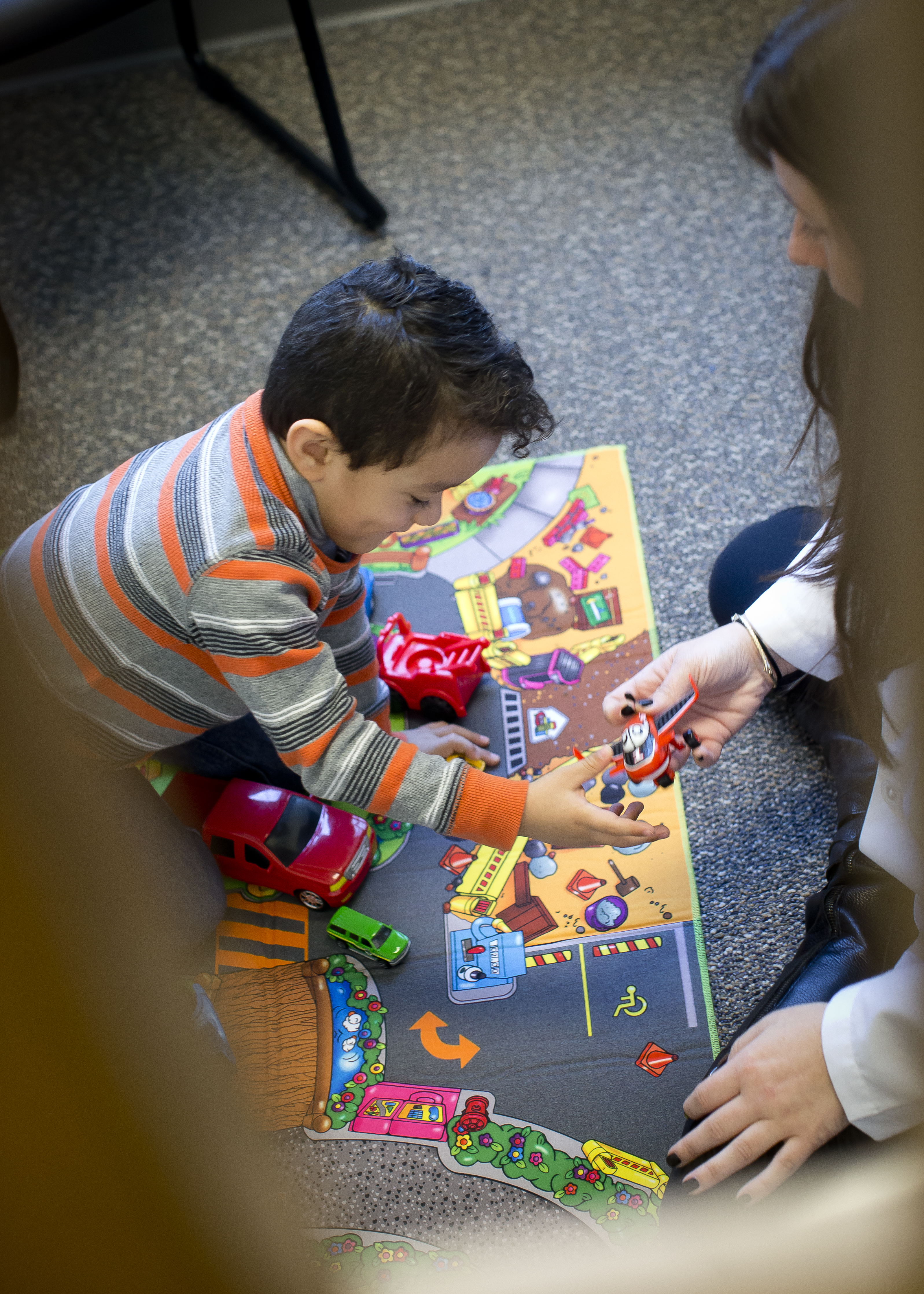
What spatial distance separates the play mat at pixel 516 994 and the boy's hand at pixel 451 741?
0.06 ft

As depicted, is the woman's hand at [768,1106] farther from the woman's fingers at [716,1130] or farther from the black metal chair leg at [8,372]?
the black metal chair leg at [8,372]

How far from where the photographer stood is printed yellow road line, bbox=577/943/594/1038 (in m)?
0.76

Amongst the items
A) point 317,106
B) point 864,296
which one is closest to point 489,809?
point 864,296

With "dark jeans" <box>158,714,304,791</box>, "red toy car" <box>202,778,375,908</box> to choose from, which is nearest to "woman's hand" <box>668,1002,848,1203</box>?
"red toy car" <box>202,778,375,908</box>

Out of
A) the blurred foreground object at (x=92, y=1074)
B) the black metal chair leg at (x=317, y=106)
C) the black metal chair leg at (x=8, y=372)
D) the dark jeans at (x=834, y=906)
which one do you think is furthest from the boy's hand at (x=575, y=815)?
the black metal chair leg at (x=317, y=106)

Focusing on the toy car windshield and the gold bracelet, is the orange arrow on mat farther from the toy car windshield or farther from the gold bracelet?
the gold bracelet

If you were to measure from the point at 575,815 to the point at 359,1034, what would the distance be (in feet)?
0.85

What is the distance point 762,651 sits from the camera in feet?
2.39

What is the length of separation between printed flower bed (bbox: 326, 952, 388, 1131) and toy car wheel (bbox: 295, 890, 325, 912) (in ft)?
0.15

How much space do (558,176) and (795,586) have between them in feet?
3.21

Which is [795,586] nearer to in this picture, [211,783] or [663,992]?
[663,992]

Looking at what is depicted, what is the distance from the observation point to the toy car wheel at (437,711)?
3.11 ft

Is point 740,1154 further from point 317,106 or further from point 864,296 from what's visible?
point 317,106

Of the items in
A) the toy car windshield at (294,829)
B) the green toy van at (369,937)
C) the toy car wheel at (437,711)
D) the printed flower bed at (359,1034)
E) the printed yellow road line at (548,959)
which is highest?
the toy car windshield at (294,829)
